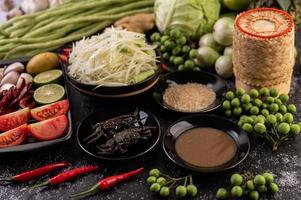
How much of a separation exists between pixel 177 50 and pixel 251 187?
0.96 metres

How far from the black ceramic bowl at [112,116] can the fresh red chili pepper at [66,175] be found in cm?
7

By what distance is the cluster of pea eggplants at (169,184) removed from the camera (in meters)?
1.69

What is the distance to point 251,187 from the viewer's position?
166cm

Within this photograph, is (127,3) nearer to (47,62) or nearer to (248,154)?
(47,62)

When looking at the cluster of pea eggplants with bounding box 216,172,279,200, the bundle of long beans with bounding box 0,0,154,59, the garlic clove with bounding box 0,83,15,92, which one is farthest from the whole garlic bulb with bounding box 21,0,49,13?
→ the cluster of pea eggplants with bounding box 216,172,279,200

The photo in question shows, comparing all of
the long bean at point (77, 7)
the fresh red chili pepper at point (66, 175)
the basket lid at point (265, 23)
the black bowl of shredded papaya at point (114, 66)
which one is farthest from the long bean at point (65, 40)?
the fresh red chili pepper at point (66, 175)

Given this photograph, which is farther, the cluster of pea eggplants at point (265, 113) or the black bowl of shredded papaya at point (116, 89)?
the black bowl of shredded papaya at point (116, 89)

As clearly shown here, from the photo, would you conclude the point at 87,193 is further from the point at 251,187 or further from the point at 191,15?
the point at 191,15

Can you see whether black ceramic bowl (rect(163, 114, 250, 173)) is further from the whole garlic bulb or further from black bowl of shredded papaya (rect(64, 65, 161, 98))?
the whole garlic bulb

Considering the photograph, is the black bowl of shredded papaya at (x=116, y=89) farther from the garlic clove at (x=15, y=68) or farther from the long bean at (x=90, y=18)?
the long bean at (x=90, y=18)

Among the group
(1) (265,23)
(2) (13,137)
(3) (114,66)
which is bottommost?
(2) (13,137)

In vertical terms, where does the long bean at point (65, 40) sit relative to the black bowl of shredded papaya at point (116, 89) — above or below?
below

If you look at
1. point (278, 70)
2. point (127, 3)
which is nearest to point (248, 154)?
point (278, 70)

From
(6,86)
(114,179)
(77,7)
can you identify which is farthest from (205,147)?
(77,7)
